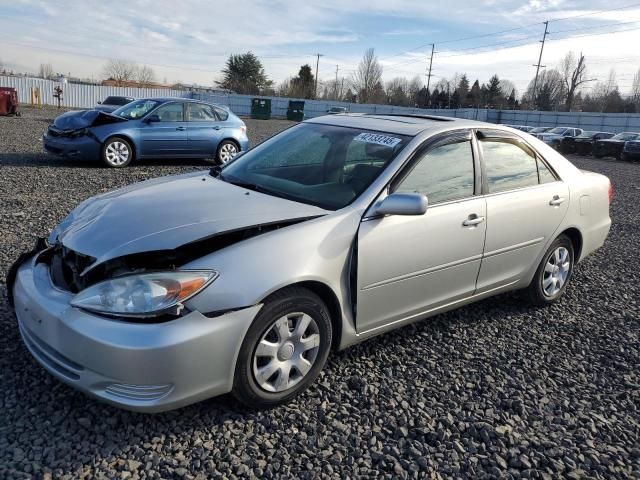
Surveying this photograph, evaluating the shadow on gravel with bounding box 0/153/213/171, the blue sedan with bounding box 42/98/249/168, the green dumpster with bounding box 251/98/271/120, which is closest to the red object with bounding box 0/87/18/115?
the shadow on gravel with bounding box 0/153/213/171

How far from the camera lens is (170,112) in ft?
36.9

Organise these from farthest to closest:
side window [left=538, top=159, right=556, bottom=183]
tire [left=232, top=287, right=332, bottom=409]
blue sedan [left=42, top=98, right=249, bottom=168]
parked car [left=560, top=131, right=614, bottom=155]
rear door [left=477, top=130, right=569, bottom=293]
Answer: parked car [left=560, top=131, right=614, bottom=155] → blue sedan [left=42, top=98, right=249, bottom=168] → side window [left=538, top=159, right=556, bottom=183] → rear door [left=477, top=130, right=569, bottom=293] → tire [left=232, top=287, right=332, bottom=409]

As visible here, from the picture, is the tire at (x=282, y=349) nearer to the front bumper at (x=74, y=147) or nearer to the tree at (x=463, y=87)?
the front bumper at (x=74, y=147)

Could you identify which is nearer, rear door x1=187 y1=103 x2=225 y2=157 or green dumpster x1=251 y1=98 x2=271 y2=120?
rear door x1=187 y1=103 x2=225 y2=157

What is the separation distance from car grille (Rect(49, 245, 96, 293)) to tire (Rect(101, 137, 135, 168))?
7.93 meters

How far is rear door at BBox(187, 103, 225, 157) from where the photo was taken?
37.8ft

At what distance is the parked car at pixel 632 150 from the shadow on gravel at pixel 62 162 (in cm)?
2011

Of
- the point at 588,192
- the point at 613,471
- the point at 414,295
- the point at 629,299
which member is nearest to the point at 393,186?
the point at 414,295

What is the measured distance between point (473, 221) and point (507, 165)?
2.45 feet

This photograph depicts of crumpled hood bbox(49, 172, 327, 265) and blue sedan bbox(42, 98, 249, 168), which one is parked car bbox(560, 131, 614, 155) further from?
crumpled hood bbox(49, 172, 327, 265)

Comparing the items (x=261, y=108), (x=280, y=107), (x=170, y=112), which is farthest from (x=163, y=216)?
(x=280, y=107)

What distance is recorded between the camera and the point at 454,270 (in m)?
3.69

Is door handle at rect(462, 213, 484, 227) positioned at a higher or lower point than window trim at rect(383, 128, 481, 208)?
lower

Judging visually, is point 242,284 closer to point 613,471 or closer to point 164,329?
point 164,329
